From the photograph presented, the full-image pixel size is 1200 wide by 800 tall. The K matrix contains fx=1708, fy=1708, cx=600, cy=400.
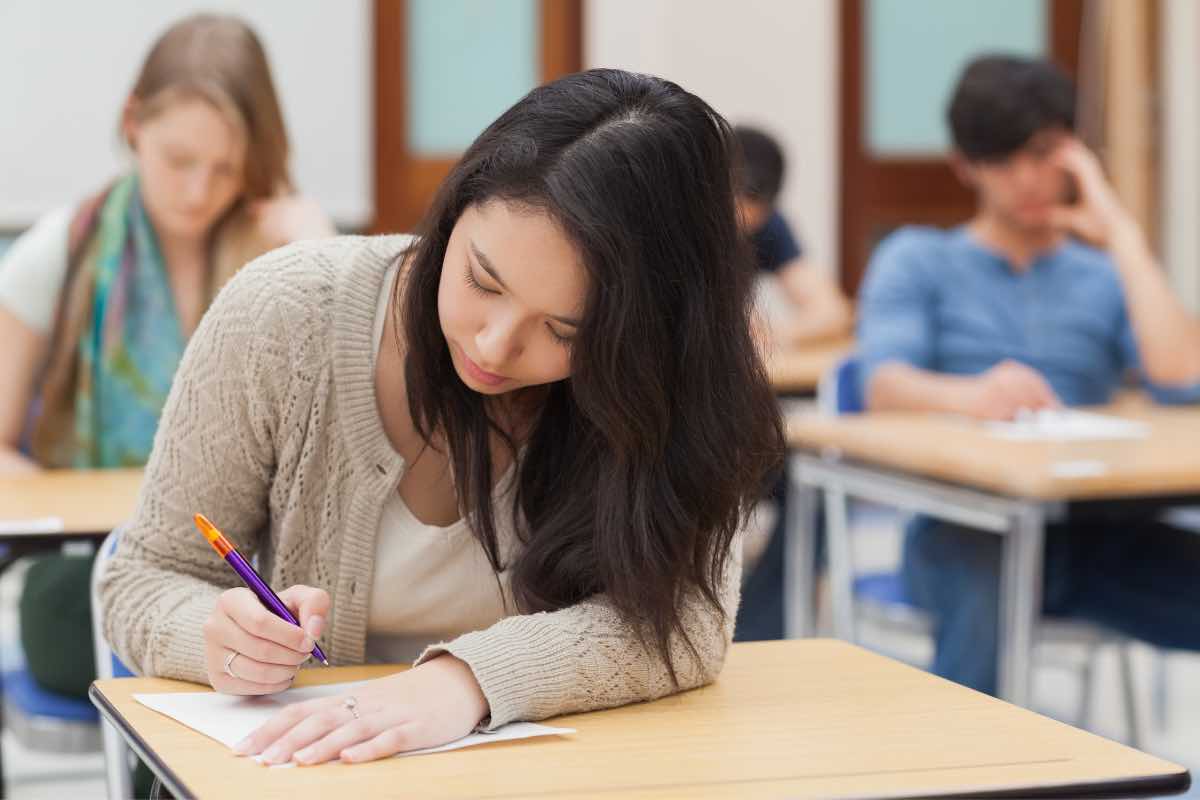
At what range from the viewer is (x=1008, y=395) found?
3.11 meters

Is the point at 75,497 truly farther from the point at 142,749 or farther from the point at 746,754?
the point at 746,754

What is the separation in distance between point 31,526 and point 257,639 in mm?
992

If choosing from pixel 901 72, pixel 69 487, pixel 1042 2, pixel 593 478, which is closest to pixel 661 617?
pixel 593 478

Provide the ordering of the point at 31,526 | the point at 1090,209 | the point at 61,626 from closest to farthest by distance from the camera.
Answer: the point at 31,526 < the point at 61,626 < the point at 1090,209

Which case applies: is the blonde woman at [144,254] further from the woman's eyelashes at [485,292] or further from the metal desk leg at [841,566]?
the woman's eyelashes at [485,292]

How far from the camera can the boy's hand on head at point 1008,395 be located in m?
3.11

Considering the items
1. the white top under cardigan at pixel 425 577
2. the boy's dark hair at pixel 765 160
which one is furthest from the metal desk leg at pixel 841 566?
the boy's dark hair at pixel 765 160

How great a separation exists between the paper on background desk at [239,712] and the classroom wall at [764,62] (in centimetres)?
469

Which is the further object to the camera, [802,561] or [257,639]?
[802,561]

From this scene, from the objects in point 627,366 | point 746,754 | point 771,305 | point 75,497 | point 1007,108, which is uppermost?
point 1007,108

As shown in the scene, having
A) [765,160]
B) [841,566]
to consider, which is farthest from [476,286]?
[765,160]

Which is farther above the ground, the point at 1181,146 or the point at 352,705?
the point at 1181,146

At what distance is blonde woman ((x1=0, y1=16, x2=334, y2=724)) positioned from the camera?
267 centimetres

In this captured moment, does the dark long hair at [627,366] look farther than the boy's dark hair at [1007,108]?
No
